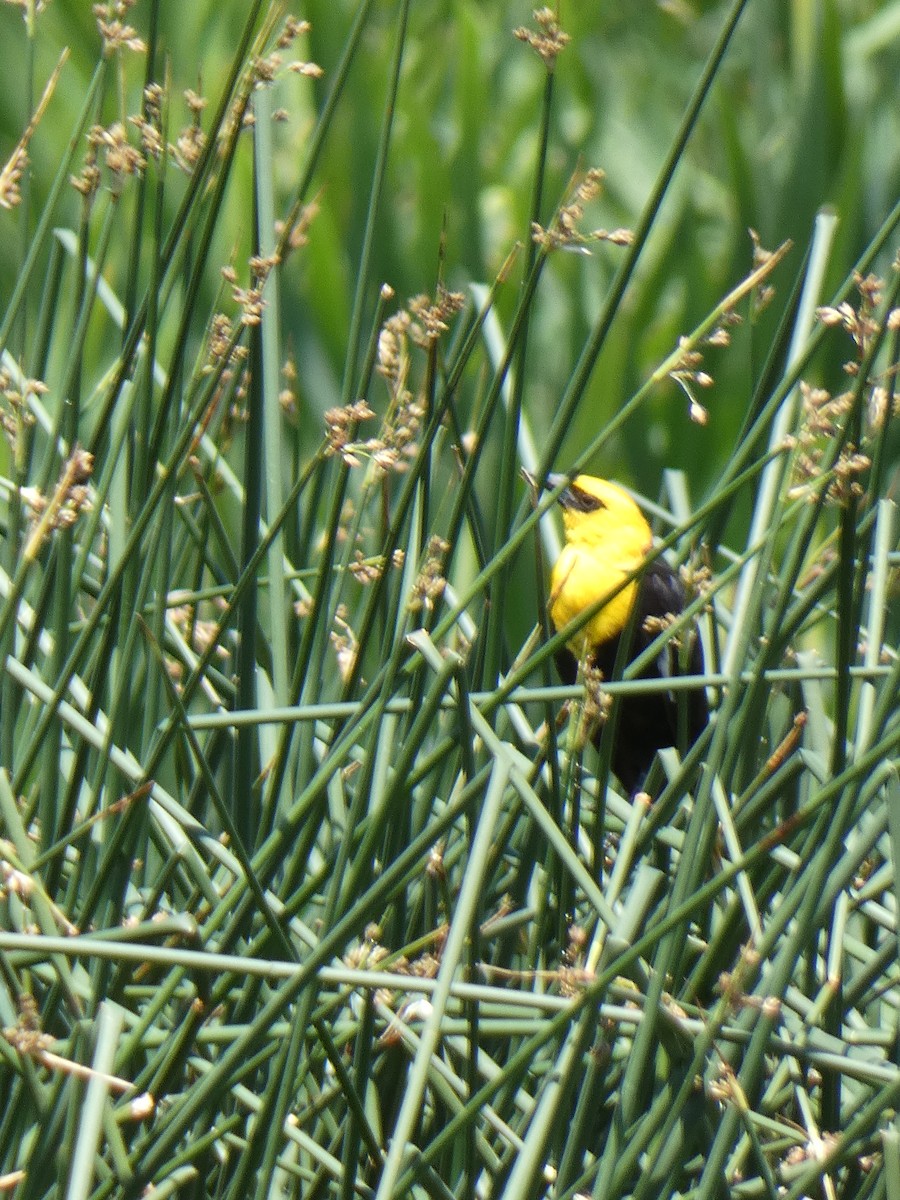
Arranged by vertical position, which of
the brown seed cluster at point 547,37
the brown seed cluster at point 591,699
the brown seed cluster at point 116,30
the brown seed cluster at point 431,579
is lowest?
the brown seed cluster at point 591,699

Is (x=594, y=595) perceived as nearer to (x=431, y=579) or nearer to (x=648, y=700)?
(x=648, y=700)

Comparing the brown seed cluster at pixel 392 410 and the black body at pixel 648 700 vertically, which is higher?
the brown seed cluster at pixel 392 410

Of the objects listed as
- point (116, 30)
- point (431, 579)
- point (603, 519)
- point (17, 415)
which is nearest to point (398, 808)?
point (431, 579)

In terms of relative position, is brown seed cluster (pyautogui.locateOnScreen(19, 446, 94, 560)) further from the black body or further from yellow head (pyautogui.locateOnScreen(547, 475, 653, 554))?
yellow head (pyautogui.locateOnScreen(547, 475, 653, 554))

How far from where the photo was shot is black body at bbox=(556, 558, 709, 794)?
1.28 metres

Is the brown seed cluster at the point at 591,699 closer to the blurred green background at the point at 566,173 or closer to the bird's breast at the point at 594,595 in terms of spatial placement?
the bird's breast at the point at 594,595

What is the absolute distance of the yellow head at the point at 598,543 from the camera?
4.38 ft

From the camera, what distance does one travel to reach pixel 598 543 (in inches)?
54.6

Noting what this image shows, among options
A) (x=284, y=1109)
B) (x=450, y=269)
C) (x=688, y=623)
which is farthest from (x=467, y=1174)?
(x=450, y=269)

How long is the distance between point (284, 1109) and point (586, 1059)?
0.16 m

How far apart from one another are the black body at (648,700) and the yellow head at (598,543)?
2 cm

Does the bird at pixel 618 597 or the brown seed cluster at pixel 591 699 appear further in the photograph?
the bird at pixel 618 597

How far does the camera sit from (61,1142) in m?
0.57

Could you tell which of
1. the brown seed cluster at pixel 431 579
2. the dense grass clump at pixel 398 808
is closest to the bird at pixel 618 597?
the dense grass clump at pixel 398 808
